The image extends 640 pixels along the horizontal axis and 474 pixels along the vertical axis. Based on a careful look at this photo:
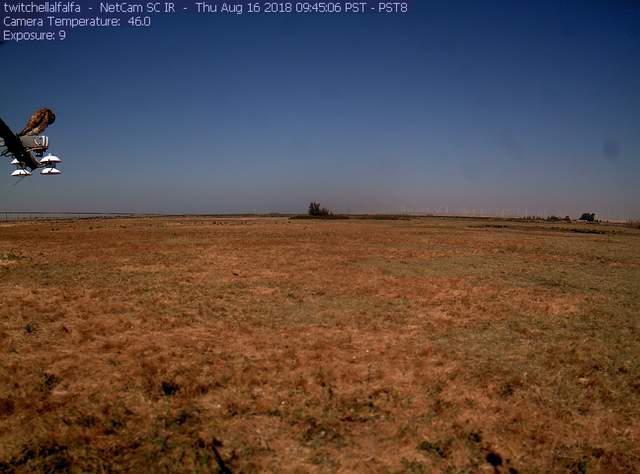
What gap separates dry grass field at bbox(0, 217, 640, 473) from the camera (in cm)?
406

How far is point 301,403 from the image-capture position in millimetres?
5105

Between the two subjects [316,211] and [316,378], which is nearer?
[316,378]

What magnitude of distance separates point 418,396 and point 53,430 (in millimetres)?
4759

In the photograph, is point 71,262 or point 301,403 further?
point 71,262

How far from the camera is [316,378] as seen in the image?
19.3ft

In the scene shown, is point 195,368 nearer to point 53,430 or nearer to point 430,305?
point 53,430

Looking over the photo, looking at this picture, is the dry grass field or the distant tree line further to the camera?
the distant tree line

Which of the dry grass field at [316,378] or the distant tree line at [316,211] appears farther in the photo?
the distant tree line at [316,211]

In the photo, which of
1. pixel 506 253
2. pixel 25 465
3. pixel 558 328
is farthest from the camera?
pixel 506 253

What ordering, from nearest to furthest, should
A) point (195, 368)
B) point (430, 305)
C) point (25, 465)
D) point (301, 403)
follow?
point (25, 465) < point (301, 403) < point (195, 368) < point (430, 305)

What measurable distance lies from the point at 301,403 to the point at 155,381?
2377mm

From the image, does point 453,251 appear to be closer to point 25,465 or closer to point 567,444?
point 567,444

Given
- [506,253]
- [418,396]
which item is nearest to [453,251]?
[506,253]

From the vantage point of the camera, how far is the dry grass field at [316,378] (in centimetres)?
406
